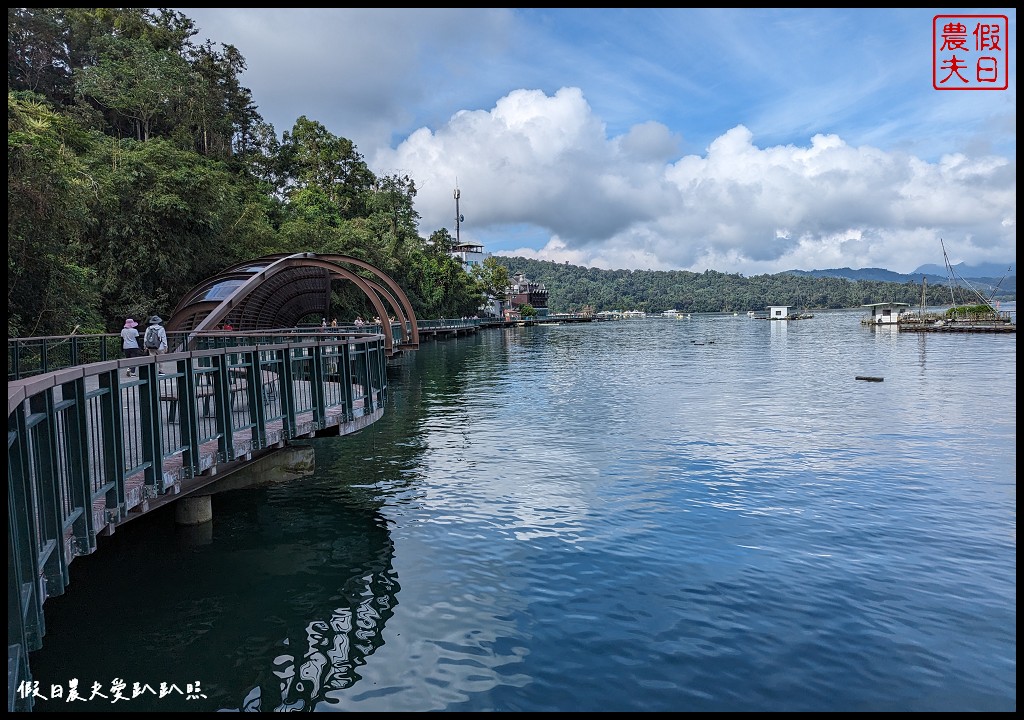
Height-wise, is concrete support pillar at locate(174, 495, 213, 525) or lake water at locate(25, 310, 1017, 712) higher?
concrete support pillar at locate(174, 495, 213, 525)

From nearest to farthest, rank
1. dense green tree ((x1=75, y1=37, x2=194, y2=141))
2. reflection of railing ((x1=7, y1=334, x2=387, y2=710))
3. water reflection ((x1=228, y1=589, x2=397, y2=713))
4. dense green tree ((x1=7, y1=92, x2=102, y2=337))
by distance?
reflection of railing ((x1=7, y1=334, x2=387, y2=710)), water reflection ((x1=228, y1=589, x2=397, y2=713)), dense green tree ((x1=7, y1=92, x2=102, y2=337)), dense green tree ((x1=75, y1=37, x2=194, y2=141))

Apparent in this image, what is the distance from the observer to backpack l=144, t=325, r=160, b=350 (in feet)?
53.7

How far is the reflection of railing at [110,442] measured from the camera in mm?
5238

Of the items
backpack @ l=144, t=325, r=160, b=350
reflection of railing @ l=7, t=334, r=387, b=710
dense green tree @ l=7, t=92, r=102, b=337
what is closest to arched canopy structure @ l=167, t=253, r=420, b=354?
dense green tree @ l=7, t=92, r=102, b=337

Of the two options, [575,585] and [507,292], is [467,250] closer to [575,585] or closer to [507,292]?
[507,292]

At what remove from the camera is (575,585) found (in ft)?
32.8

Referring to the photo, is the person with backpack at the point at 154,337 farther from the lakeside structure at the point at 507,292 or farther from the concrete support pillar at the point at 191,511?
the lakeside structure at the point at 507,292

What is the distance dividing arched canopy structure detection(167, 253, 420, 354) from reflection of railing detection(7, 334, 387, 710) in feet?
37.3

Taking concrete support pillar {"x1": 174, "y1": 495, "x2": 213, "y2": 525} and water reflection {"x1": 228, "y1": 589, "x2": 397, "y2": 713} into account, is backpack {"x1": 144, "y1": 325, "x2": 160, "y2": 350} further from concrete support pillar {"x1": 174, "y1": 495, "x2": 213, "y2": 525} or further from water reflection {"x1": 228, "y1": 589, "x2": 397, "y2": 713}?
water reflection {"x1": 228, "y1": 589, "x2": 397, "y2": 713}

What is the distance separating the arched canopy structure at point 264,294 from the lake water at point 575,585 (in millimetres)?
8021

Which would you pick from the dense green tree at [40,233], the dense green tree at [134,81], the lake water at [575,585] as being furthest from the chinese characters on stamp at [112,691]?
the dense green tree at [134,81]

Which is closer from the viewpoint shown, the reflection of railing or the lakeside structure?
the reflection of railing

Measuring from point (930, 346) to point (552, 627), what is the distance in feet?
207

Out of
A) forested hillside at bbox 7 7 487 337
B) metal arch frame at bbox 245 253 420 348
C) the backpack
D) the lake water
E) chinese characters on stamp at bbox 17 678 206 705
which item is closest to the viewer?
chinese characters on stamp at bbox 17 678 206 705
